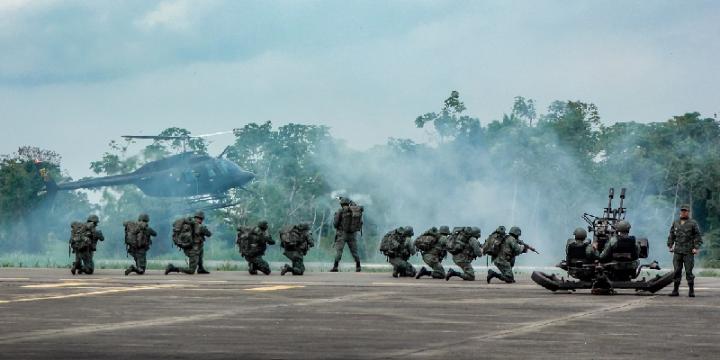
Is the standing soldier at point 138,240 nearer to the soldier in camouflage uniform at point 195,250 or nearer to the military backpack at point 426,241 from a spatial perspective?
the soldier in camouflage uniform at point 195,250

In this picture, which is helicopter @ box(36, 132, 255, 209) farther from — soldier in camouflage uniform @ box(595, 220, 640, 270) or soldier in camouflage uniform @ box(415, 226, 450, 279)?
soldier in camouflage uniform @ box(595, 220, 640, 270)

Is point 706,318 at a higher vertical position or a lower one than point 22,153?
lower

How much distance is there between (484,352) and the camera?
1597 cm

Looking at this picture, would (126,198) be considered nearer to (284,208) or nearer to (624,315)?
(284,208)

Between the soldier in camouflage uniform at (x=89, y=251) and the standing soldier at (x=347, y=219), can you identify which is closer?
the soldier in camouflage uniform at (x=89, y=251)

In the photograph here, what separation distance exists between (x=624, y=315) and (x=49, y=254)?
2540 inches

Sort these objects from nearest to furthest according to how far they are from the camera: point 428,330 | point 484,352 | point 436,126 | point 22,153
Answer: point 484,352 → point 428,330 → point 436,126 → point 22,153

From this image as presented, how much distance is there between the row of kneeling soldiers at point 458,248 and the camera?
34.6 m

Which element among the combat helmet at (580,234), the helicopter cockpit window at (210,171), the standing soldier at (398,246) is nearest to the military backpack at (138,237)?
the standing soldier at (398,246)

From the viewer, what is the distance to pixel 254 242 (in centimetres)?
3941

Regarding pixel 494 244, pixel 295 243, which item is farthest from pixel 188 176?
pixel 494 244

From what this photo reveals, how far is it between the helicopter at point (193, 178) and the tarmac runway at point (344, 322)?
129 ft

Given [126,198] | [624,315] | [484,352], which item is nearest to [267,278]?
[624,315]

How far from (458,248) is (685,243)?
27.8 ft
